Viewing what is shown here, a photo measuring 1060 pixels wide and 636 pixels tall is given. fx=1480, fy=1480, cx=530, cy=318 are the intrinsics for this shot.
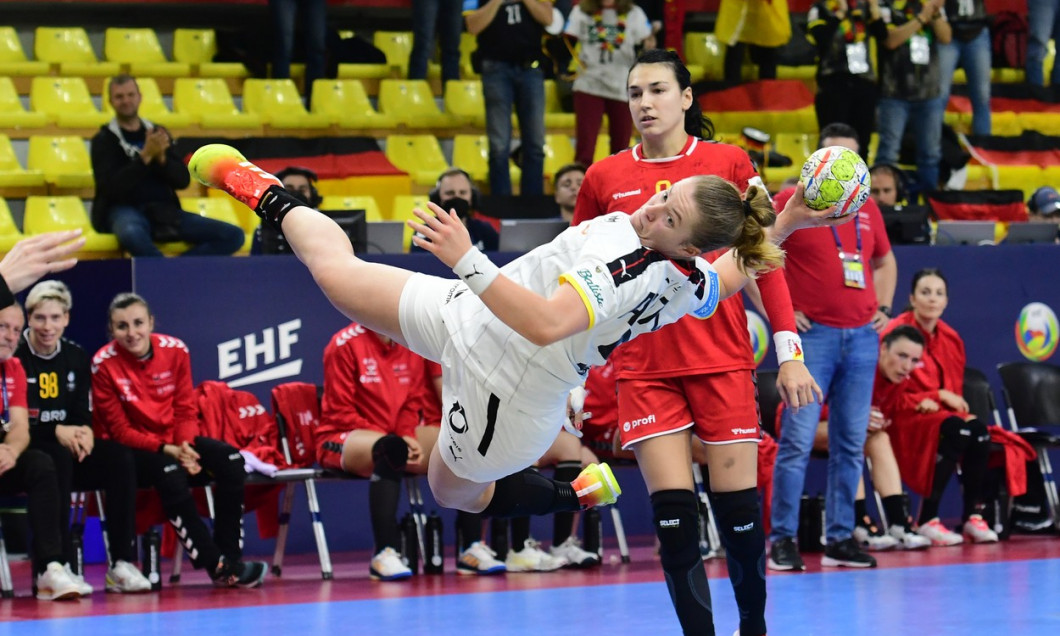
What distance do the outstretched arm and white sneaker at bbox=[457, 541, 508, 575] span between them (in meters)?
4.18

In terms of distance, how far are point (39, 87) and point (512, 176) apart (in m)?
3.67

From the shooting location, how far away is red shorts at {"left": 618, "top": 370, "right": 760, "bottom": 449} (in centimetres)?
484

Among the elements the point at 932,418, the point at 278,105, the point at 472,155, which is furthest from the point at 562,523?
the point at 278,105

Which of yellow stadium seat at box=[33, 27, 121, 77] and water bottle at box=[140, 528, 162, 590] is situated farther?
yellow stadium seat at box=[33, 27, 121, 77]

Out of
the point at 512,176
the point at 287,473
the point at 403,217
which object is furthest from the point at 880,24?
the point at 287,473

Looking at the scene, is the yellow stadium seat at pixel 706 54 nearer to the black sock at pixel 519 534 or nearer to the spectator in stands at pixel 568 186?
the spectator in stands at pixel 568 186

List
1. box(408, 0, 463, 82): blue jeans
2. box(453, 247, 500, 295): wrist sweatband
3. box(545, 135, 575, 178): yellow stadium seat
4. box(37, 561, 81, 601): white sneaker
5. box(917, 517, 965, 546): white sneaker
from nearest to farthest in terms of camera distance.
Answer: box(453, 247, 500, 295): wrist sweatband
box(37, 561, 81, 601): white sneaker
box(917, 517, 965, 546): white sneaker
box(408, 0, 463, 82): blue jeans
box(545, 135, 575, 178): yellow stadium seat

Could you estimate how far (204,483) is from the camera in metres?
7.80

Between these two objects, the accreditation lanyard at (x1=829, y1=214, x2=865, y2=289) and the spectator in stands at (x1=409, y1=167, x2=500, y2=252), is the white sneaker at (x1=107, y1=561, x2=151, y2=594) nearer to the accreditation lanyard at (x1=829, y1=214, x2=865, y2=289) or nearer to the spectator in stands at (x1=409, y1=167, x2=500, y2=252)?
the spectator in stands at (x1=409, y1=167, x2=500, y2=252)

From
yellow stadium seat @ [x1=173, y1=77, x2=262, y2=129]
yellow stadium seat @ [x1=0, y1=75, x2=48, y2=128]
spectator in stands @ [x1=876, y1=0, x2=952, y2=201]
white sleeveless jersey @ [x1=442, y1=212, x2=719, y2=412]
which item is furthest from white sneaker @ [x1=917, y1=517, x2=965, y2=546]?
yellow stadium seat @ [x1=0, y1=75, x2=48, y2=128]

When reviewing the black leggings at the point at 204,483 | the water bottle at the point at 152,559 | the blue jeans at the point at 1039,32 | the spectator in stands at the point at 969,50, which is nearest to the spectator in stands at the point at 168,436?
the black leggings at the point at 204,483

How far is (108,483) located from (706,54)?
793cm

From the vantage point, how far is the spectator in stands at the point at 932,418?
8.84 metres

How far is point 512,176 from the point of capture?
1173 centimetres
